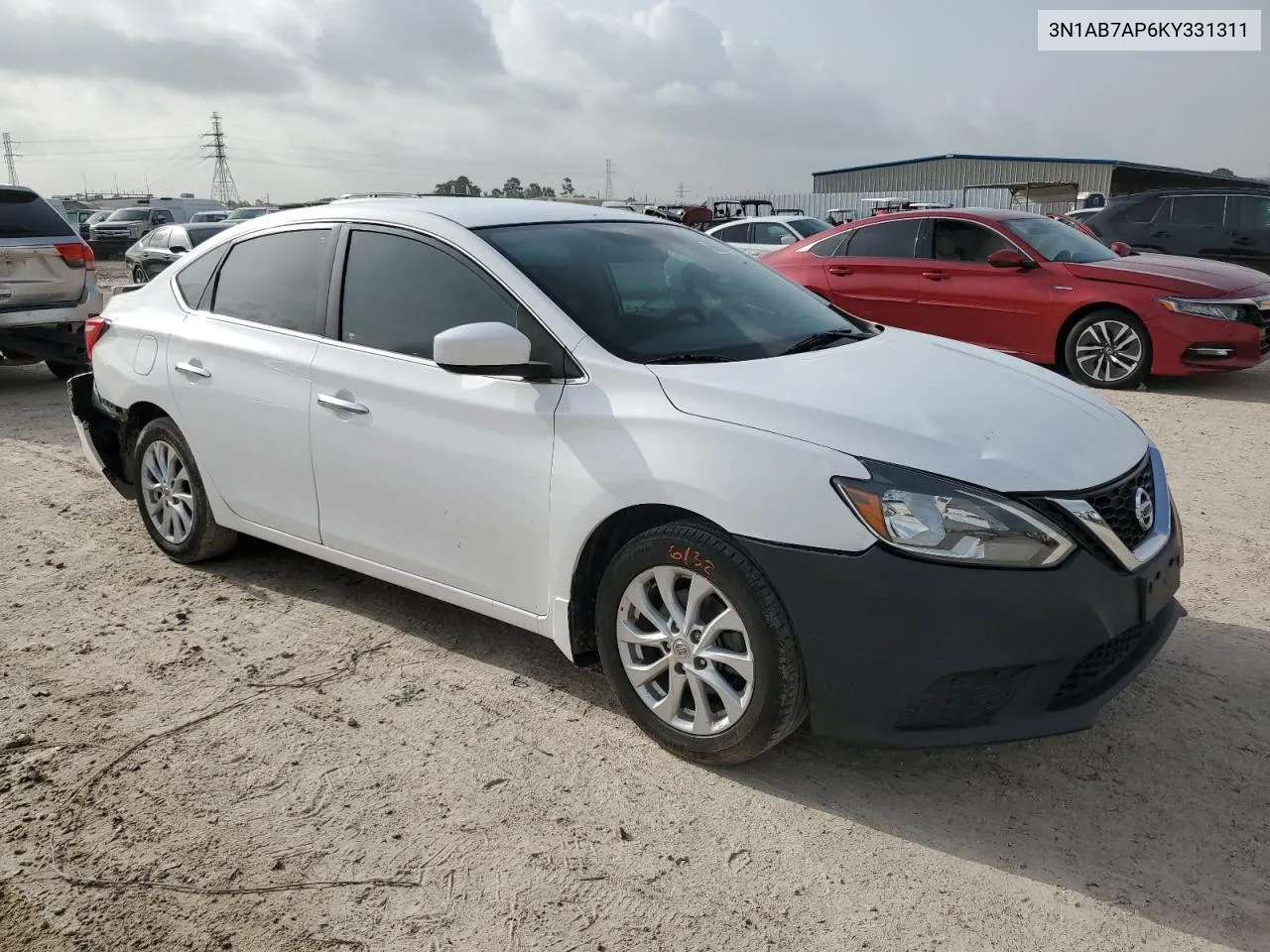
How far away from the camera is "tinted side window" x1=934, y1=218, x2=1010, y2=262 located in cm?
951

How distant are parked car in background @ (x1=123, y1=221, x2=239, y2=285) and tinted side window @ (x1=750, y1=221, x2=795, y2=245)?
369 inches

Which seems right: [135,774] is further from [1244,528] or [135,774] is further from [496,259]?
[1244,528]

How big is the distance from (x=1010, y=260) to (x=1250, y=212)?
18.1 ft

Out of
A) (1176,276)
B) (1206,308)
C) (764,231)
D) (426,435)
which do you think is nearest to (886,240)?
(1176,276)

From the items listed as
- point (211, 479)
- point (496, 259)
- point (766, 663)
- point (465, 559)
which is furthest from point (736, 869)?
point (211, 479)

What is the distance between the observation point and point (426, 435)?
3.61 metres

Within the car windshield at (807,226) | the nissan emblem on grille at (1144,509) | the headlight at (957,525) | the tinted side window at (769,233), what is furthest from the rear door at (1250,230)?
the headlight at (957,525)

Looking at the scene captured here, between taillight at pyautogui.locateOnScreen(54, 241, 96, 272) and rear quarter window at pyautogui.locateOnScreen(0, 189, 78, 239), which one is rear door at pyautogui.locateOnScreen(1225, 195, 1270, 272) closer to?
taillight at pyautogui.locateOnScreen(54, 241, 96, 272)

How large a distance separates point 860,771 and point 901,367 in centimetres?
129

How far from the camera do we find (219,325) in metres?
4.51

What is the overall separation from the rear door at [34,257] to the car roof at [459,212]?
6042 mm

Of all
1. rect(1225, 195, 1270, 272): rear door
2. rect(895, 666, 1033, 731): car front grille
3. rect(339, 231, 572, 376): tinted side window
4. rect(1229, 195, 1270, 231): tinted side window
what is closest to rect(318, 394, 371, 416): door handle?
rect(339, 231, 572, 376): tinted side window

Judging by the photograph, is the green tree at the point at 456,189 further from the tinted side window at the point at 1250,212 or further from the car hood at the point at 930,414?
the tinted side window at the point at 1250,212

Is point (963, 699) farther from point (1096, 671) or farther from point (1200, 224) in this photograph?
point (1200, 224)
